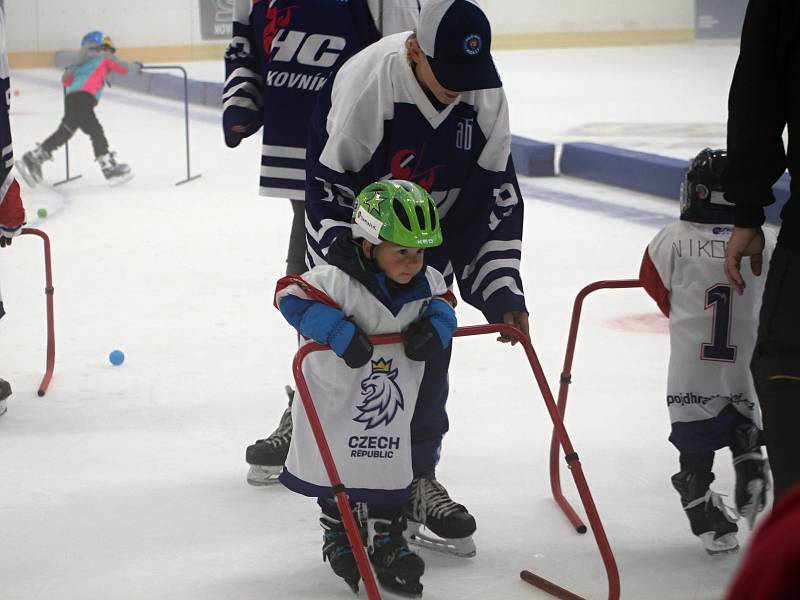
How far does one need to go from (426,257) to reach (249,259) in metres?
3.50

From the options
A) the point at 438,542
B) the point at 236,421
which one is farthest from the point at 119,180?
the point at 438,542

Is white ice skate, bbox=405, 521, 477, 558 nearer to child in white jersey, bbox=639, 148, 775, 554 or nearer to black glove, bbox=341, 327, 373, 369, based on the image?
child in white jersey, bbox=639, 148, 775, 554

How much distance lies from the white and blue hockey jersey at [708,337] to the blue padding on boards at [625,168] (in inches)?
192

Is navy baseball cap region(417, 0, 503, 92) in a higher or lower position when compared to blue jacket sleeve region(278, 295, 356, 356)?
higher

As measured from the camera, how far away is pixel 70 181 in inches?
348

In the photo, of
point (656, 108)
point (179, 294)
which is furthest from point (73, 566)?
point (656, 108)

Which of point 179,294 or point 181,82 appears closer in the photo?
point 179,294

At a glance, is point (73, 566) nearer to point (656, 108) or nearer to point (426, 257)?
point (426, 257)

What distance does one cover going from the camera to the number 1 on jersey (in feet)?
8.84

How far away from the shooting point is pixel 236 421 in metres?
3.69

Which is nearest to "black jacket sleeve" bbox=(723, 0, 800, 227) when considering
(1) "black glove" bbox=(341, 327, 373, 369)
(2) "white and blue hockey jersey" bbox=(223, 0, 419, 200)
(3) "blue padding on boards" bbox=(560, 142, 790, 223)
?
(1) "black glove" bbox=(341, 327, 373, 369)

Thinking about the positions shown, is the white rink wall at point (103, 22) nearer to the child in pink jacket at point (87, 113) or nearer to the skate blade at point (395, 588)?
the child in pink jacket at point (87, 113)

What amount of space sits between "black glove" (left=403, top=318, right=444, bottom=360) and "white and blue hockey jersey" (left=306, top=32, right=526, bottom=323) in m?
0.31

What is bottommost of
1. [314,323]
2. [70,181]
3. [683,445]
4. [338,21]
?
[70,181]
